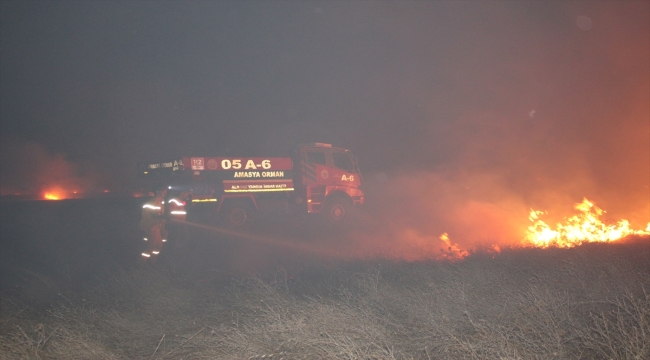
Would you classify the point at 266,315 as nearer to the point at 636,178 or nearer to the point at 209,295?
the point at 209,295

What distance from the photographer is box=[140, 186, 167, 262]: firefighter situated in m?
8.83

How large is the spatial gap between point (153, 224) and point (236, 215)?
4.47 meters

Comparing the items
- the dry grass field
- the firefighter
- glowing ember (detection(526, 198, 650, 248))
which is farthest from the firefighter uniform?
glowing ember (detection(526, 198, 650, 248))

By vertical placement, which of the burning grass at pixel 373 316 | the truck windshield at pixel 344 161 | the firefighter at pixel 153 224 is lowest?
the burning grass at pixel 373 316

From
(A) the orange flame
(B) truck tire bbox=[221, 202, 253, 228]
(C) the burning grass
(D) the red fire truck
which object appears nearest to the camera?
(C) the burning grass

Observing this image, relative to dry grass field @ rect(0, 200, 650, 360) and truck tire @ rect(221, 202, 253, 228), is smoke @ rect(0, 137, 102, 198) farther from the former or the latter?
dry grass field @ rect(0, 200, 650, 360)

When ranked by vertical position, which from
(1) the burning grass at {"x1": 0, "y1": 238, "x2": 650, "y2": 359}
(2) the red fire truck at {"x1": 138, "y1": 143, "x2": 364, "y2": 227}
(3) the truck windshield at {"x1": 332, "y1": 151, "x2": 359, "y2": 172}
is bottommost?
(1) the burning grass at {"x1": 0, "y1": 238, "x2": 650, "y2": 359}

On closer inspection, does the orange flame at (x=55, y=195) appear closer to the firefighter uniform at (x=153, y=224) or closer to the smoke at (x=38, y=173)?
the smoke at (x=38, y=173)

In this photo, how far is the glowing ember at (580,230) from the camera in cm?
1072

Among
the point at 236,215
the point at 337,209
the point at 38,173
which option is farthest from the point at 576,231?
the point at 38,173

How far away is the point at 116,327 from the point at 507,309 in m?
4.50

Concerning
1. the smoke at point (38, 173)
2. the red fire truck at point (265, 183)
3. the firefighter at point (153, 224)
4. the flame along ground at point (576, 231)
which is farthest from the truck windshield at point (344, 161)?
the smoke at point (38, 173)

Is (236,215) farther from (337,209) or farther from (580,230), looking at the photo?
(580,230)

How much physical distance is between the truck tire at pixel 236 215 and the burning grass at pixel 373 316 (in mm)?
5508
